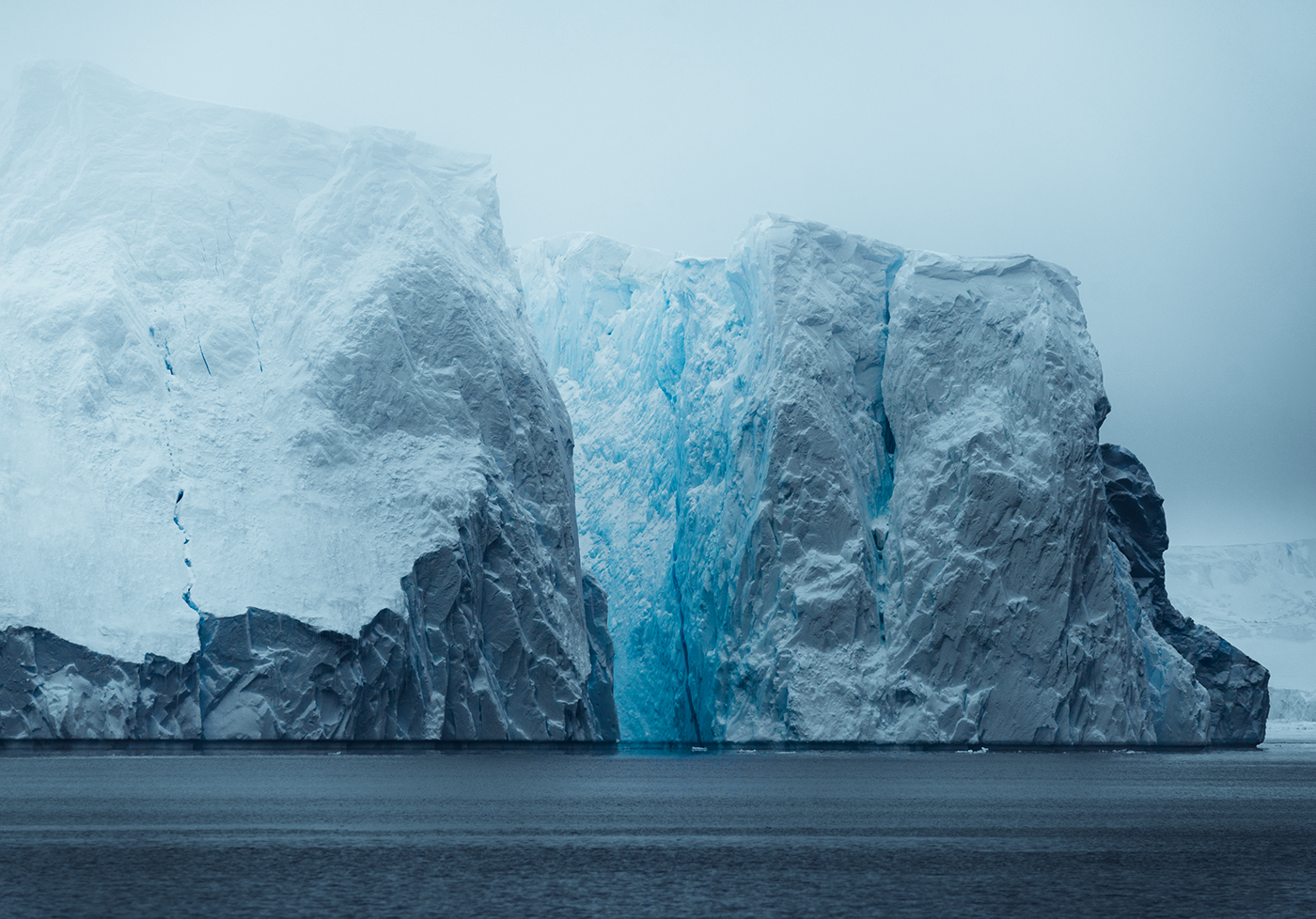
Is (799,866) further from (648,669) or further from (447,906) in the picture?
(648,669)

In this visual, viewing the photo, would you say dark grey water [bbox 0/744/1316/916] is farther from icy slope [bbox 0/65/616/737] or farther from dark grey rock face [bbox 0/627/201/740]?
icy slope [bbox 0/65/616/737]

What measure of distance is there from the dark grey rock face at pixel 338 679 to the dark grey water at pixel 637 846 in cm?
939

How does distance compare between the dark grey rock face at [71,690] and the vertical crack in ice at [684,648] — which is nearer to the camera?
the dark grey rock face at [71,690]

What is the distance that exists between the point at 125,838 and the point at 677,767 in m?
19.4

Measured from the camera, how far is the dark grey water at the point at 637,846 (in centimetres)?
820

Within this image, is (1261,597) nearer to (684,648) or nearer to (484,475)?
(684,648)

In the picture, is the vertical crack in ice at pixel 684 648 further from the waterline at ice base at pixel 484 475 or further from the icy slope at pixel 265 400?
the icy slope at pixel 265 400

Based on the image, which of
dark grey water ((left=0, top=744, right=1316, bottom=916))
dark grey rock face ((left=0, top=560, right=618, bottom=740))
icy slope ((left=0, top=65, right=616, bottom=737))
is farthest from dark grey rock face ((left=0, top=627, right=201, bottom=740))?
dark grey water ((left=0, top=744, right=1316, bottom=916))

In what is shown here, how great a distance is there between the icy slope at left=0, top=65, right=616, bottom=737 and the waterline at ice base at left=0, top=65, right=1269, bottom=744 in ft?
0.37

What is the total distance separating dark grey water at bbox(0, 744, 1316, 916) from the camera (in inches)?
323

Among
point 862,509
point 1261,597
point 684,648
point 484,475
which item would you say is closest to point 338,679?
point 484,475

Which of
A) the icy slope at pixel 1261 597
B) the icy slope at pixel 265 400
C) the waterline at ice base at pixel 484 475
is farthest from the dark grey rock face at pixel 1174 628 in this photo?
the icy slope at pixel 1261 597

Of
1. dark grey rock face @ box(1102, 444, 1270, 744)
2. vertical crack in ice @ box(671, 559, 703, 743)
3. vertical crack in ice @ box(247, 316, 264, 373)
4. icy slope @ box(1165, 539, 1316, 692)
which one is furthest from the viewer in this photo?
icy slope @ box(1165, 539, 1316, 692)

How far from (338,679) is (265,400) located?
10.3 meters
